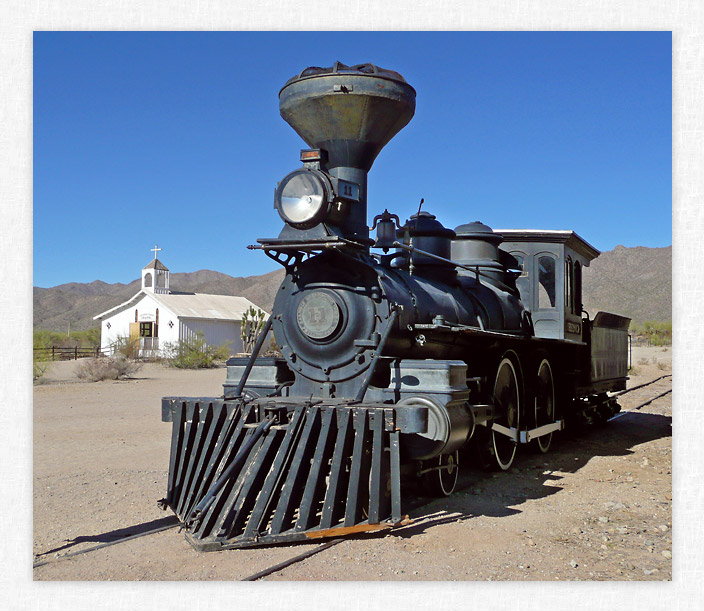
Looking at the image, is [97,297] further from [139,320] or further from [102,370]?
[102,370]

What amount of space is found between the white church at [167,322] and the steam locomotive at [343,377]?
28.4 meters

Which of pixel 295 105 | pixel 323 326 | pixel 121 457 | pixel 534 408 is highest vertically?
pixel 295 105

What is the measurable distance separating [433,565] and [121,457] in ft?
19.2

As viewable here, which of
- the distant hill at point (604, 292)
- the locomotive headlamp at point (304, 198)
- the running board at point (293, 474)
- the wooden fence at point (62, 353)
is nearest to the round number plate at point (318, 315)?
the locomotive headlamp at point (304, 198)

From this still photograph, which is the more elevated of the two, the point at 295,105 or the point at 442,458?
the point at 295,105

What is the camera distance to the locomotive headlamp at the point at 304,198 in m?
6.18

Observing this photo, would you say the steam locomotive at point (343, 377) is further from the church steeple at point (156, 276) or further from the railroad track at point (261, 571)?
the church steeple at point (156, 276)

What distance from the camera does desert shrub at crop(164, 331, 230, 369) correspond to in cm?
3066

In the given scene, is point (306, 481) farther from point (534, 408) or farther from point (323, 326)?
point (534, 408)

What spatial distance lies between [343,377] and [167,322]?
101 ft

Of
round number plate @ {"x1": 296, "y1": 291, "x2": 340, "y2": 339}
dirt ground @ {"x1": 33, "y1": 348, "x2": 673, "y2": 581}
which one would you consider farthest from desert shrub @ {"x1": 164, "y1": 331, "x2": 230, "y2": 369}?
round number plate @ {"x1": 296, "y1": 291, "x2": 340, "y2": 339}

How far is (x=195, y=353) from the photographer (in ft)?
101

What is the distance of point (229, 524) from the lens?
5.34 m

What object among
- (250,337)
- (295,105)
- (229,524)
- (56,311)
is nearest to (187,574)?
(229,524)
